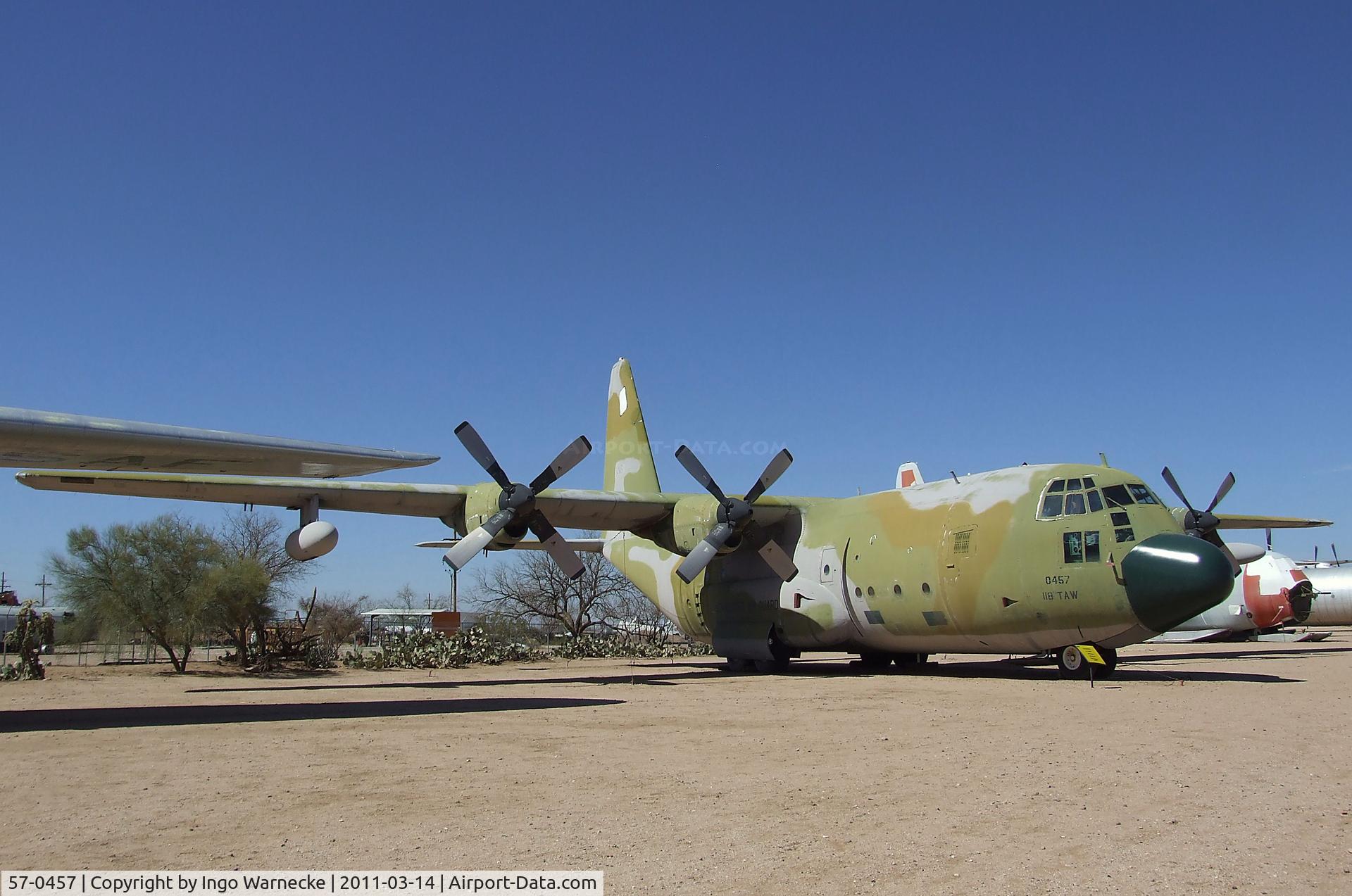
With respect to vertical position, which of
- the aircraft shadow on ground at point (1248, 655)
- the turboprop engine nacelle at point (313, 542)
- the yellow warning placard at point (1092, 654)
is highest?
the turboprop engine nacelle at point (313, 542)

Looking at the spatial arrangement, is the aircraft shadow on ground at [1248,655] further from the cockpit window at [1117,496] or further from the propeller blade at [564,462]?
the propeller blade at [564,462]

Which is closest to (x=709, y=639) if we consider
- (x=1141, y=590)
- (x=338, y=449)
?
(x=1141, y=590)

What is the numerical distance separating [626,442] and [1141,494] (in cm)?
1485

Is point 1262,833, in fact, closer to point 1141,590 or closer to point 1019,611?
point 1141,590

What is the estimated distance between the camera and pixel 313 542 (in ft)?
57.2

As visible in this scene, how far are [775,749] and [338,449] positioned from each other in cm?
571

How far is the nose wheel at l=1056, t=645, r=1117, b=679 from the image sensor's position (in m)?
17.5

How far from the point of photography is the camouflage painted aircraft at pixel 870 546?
16047mm

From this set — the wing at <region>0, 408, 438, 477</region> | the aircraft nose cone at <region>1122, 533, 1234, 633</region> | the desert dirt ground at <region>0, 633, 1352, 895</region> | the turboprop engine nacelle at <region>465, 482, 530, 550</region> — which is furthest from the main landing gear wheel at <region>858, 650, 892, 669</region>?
the wing at <region>0, 408, 438, 477</region>

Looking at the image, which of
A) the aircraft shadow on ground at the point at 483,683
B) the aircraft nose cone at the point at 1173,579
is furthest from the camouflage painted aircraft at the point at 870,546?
the aircraft shadow on ground at the point at 483,683

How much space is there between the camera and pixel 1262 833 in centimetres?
573

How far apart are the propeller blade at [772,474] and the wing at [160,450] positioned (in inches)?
424

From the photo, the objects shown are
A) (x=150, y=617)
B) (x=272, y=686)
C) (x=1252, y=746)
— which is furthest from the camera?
(x=150, y=617)

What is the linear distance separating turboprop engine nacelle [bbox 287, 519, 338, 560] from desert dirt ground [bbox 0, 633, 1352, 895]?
3.38 m
